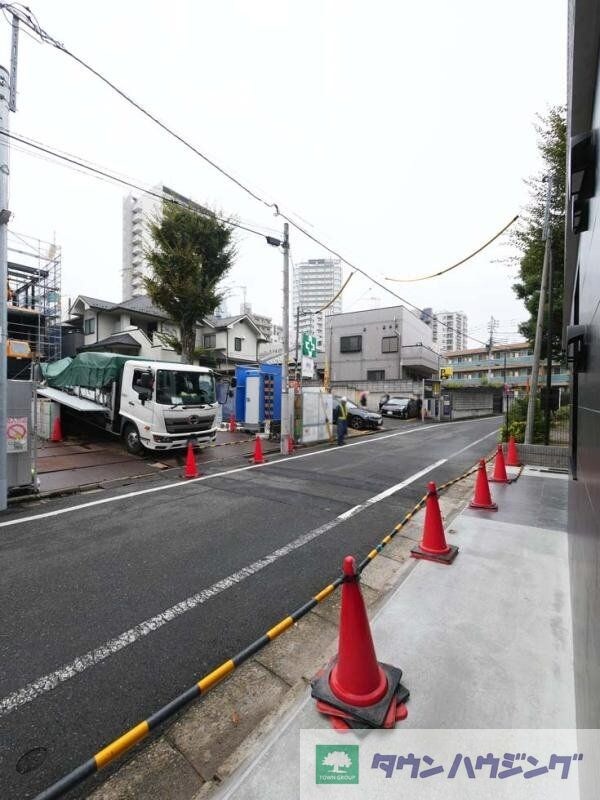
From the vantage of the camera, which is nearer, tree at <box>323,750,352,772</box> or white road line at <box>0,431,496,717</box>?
tree at <box>323,750,352,772</box>

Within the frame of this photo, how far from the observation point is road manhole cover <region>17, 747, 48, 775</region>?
180 centimetres

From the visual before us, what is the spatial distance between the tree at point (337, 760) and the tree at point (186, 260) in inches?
663

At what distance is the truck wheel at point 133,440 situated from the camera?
31.7 feet

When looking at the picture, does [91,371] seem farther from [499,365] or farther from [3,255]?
[499,365]

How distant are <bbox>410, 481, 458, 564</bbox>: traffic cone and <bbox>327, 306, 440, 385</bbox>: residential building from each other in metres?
27.4

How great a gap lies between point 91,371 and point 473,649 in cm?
1158

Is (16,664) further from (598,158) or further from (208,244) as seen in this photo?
(208,244)

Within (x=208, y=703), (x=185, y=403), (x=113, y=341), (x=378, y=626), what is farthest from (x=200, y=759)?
(x=113, y=341)

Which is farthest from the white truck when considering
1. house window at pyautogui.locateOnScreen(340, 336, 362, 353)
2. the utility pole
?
house window at pyautogui.locateOnScreen(340, 336, 362, 353)

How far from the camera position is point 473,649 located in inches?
100

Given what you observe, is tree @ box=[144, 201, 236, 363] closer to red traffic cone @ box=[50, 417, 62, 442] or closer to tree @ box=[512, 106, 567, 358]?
red traffic cone @ box=[50, 417, 62, 442]

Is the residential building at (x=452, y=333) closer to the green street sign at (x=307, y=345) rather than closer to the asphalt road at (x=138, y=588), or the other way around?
the green street sign at (x=307, y=345)

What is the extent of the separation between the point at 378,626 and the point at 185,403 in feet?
26.0

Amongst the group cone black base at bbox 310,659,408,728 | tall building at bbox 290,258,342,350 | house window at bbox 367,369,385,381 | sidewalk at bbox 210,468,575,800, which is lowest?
sidewalk at bbox 210,468,575,800
